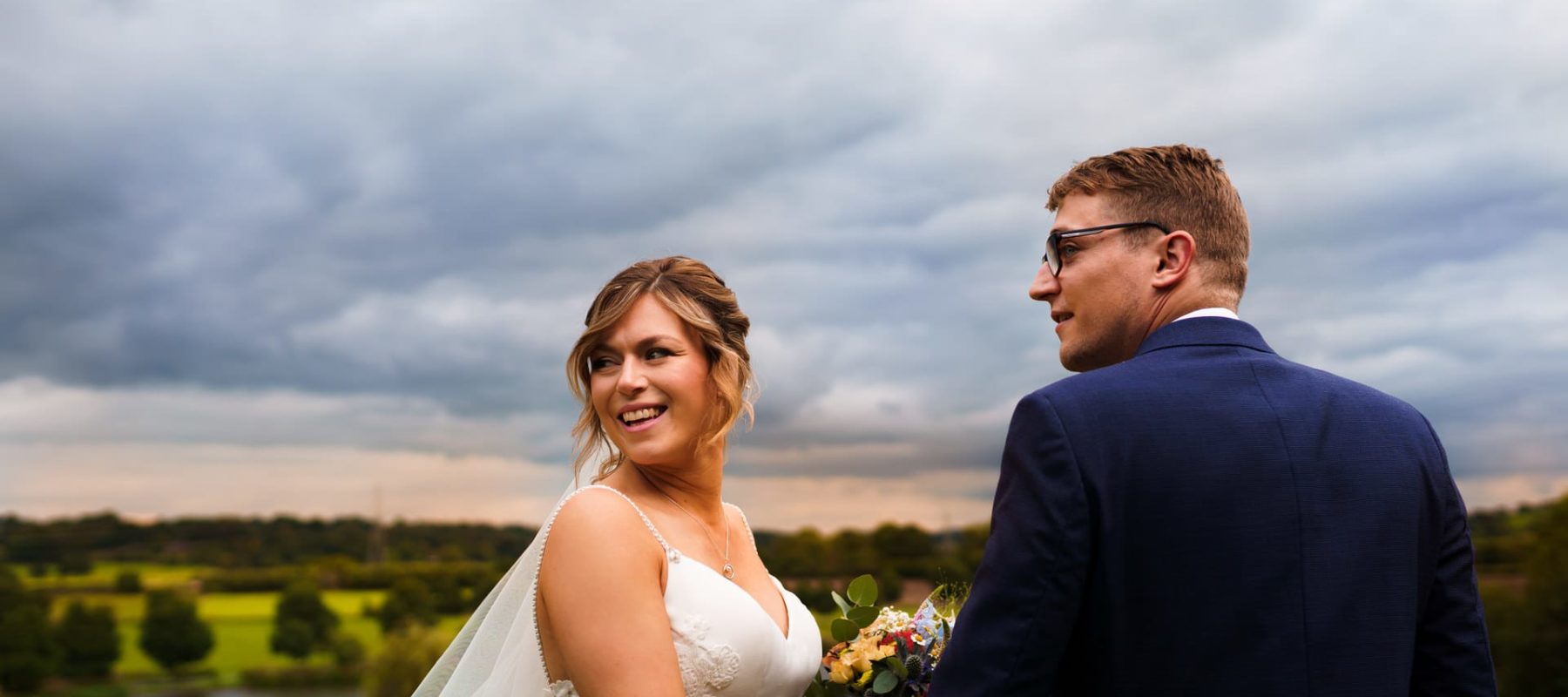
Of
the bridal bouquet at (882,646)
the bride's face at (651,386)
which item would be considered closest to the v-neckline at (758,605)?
the bridal bouquet at (882,646)

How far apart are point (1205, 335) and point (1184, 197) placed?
1.48 ft

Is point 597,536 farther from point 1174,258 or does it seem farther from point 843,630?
point 1174,258

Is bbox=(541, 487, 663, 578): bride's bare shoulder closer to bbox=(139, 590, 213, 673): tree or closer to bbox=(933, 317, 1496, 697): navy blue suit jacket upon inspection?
bbox=(933, 317, 1496, 697): navy blue suit jacket

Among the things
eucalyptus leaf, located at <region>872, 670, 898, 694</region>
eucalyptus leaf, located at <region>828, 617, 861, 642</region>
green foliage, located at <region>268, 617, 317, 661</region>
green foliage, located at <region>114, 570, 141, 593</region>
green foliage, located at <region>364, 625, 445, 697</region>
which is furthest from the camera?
green foliage, located at <region>114, 570, 141, 593</region>

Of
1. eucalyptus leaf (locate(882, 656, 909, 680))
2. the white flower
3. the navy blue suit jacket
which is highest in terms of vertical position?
the navy blue suit jacket

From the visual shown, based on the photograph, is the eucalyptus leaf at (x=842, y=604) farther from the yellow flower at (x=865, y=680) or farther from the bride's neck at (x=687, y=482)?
the bride's neck at (x=687, y=482)

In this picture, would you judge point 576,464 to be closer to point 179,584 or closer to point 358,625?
point 358,625

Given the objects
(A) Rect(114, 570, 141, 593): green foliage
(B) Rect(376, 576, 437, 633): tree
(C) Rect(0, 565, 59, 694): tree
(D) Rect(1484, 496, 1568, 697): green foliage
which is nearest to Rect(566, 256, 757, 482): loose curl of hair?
(D) Rect(1484, 496, 1568, 697): green foliage

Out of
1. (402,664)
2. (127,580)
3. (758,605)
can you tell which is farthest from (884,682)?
(127,580)

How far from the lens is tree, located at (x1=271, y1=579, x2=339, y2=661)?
107 feet

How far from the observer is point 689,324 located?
4.35 metres

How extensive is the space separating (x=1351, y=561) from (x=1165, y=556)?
0.53 m

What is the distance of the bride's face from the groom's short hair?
168cm

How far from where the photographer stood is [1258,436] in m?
2.82
